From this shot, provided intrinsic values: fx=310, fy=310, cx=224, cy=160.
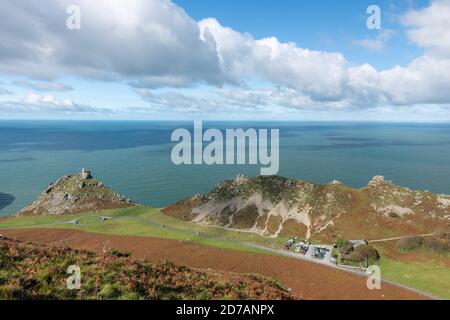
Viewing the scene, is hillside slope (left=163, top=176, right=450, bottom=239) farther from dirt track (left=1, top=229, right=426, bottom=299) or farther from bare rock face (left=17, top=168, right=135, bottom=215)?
bare rock face (left=17, top=168, right=135, bottom=215)

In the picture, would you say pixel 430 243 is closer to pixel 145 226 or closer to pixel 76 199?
pixel 145 226

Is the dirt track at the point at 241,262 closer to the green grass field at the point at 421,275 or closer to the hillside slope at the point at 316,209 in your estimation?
the green grass field at the point at 421,275

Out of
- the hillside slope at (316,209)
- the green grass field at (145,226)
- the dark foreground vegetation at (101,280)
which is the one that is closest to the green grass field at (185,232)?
the green grass field at (145,226)

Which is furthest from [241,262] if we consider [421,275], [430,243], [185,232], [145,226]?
[430,243]

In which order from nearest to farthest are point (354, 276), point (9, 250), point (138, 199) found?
1. point (9, 250)
2. point (354, 276)
3. point (138, 199)

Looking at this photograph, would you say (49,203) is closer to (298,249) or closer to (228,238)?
(228,238)
